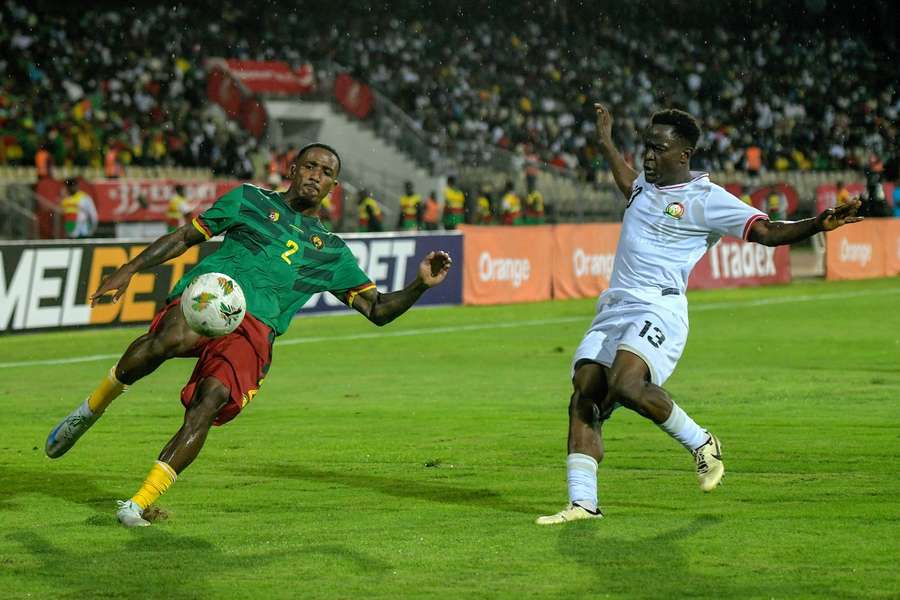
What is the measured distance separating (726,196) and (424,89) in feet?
134

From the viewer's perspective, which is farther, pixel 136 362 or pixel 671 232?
pixel 136 362

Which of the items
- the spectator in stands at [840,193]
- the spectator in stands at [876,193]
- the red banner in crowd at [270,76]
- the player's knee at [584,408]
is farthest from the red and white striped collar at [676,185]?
the red banner in crowd at [270,76]

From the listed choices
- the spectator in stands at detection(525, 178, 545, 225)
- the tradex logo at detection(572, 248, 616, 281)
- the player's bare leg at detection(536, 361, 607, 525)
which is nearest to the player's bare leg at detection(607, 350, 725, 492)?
the player's bare leg at detection(536, 361, 607, 525)

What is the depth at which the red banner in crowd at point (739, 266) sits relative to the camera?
31.6m

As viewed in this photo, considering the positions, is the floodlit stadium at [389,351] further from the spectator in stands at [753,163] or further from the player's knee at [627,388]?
the spectator in stands at [753,163]

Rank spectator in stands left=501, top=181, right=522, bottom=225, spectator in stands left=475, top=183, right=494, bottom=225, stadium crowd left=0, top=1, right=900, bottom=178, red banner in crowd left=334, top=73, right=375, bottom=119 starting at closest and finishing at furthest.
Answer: stadium crowd left=0, top=1, right=900, bottom=178
spectator in stands left=501, top=181, right=522, bottom=225
spectator in stands left=475, top=183, right=494, bottom=225
red banner in crowd left=334, top=73, right=375, bottom=119

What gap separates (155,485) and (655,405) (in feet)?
8.35

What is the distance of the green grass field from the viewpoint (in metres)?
6.43

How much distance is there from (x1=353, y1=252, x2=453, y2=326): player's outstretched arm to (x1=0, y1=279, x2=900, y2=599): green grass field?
1.06 metres

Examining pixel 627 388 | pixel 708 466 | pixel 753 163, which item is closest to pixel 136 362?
pixel 627 388

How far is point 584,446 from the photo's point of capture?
25.4 feet

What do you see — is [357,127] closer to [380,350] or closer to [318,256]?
[380,350]

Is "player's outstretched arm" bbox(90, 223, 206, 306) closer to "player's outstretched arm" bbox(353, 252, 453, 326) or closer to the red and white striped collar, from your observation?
"player's outstretched arm" bbox(353, 252, 453, 326)

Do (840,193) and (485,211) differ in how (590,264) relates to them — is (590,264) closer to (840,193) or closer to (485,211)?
(485,211)
